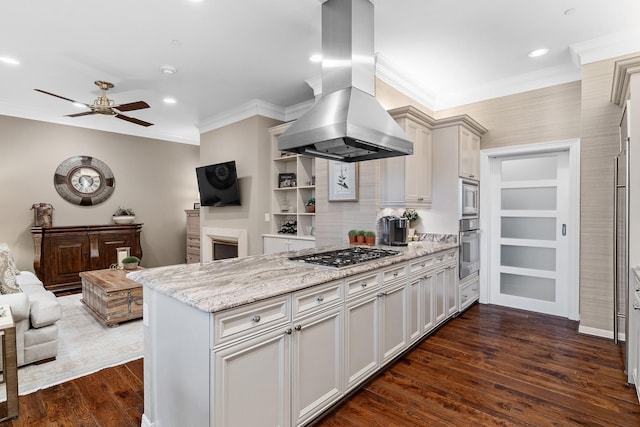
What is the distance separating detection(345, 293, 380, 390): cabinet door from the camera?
218 centimetres

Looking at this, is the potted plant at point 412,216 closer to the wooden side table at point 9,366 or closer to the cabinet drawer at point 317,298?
the cabinet drawer at point 317,298

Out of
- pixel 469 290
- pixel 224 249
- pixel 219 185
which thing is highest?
pixel 219 185

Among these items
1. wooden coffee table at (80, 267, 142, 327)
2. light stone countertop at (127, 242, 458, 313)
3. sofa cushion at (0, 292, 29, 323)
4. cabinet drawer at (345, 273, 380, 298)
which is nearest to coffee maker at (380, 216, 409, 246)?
light stone countertop at (127, 242, 458, 313)

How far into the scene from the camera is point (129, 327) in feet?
11.8

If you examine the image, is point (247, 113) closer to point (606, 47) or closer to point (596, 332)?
point (606, 47)

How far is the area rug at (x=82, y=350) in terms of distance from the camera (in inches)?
101

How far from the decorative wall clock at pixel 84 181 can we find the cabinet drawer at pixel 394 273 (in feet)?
18.4

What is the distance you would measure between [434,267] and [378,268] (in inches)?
43.9

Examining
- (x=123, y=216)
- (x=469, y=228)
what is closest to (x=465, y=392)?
(x=469, y=228)

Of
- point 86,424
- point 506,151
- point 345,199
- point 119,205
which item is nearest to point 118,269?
point 119,205

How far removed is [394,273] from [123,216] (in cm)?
536


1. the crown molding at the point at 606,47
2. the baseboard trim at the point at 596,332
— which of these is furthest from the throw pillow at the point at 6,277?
the crown molding at the point at 606,47

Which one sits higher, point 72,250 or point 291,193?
point 291,193

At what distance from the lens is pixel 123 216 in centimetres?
602
